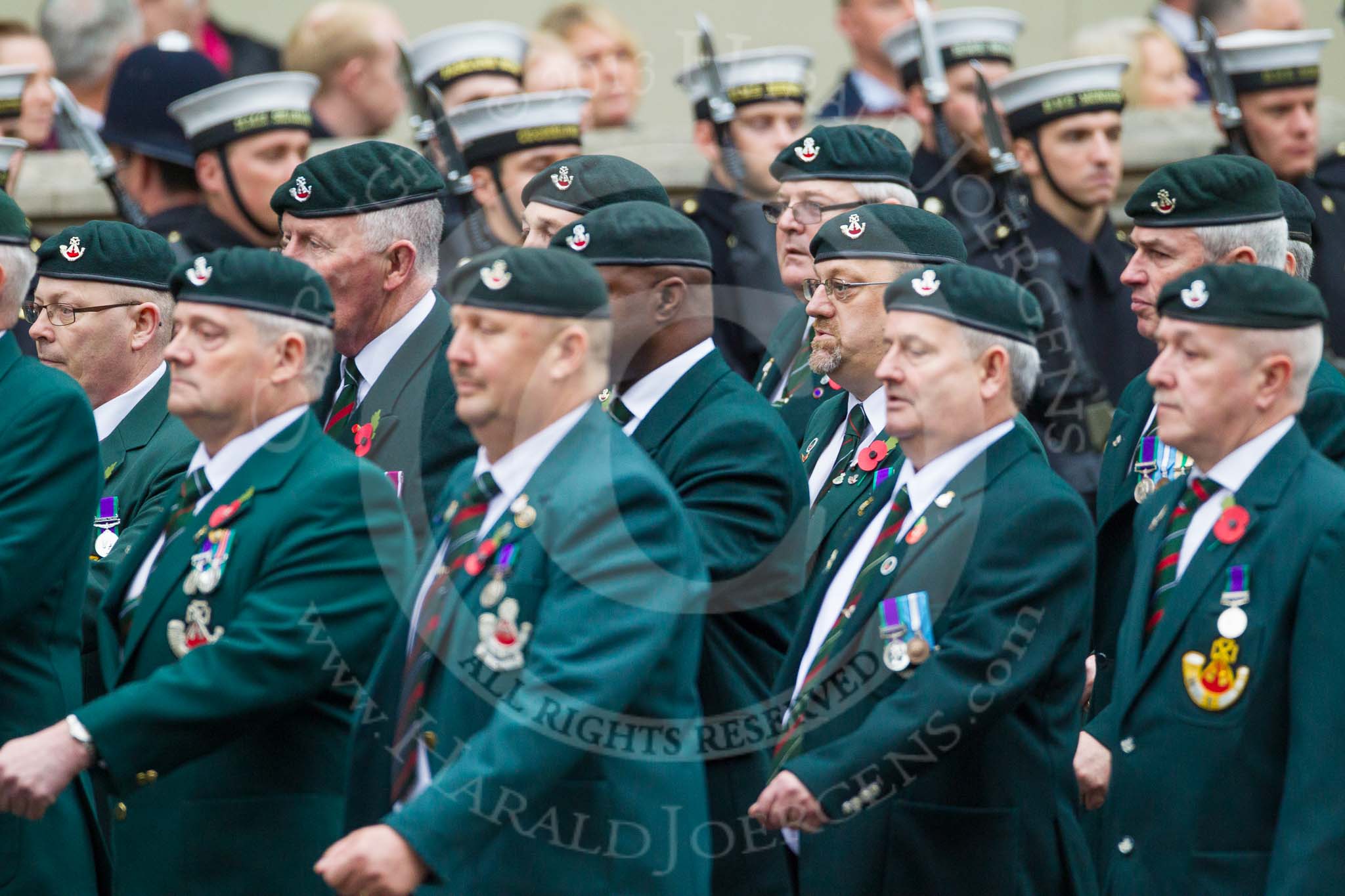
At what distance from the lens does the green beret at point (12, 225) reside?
4836mm

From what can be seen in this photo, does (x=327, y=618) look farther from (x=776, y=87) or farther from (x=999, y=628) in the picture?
(x=776, y=87)

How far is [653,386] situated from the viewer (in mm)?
4957

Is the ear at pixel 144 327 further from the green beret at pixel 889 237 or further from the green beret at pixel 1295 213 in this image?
the green beret at pixel 1295 213

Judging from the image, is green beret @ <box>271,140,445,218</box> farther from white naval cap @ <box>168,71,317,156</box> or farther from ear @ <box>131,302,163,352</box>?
white naval cap @ <box>168,71,317,156</box>

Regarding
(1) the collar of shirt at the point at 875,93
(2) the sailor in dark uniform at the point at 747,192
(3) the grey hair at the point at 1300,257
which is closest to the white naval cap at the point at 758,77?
(2) the sailor in dark uniform at the point at 747,192

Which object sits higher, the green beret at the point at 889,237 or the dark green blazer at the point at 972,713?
the green beret at the point at 889,237

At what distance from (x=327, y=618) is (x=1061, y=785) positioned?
1538mm

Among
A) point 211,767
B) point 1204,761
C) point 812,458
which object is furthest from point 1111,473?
point 211,767

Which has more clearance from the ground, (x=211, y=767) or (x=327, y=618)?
(x=327, y=618)

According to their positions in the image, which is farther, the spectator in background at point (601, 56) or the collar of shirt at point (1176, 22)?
the collar of shirt at point (1176, 22)

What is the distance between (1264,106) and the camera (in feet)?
26.1

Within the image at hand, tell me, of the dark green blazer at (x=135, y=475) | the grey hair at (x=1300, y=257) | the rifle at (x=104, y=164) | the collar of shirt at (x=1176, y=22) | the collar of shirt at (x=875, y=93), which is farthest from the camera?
the collar of shirt at (x=1176, y=22)

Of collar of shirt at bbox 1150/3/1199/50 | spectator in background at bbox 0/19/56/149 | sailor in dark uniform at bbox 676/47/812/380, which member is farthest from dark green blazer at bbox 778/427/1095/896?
collar of shirt at bbox 1150/3/1199/50

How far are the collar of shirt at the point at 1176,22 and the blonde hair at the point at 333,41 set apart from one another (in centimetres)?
425
